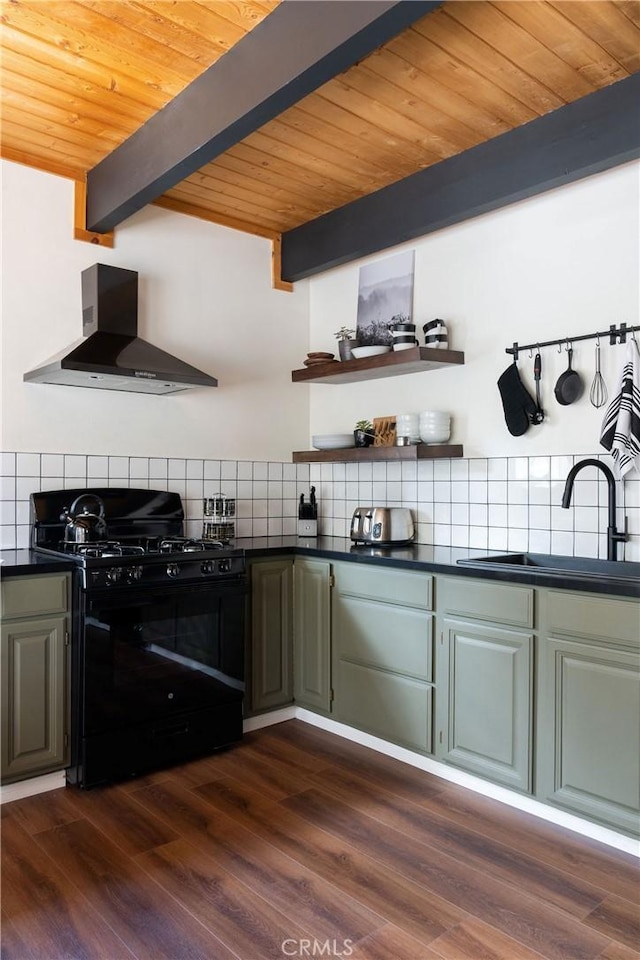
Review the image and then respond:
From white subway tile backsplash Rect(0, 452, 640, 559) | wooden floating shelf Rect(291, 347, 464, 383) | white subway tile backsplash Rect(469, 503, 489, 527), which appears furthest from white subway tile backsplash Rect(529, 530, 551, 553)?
wooden floating shelf Rect(291, 347, 464, 383)

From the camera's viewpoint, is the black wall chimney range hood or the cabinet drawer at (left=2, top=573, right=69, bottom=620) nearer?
the cabinet drawer at (left=2, top=573, right=69, bottom=620)

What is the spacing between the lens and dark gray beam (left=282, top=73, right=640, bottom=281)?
246cm

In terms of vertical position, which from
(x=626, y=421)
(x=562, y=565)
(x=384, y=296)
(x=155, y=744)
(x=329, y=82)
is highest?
(x=329, y=82)

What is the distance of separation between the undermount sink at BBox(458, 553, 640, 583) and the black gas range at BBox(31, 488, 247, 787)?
43.4 inches

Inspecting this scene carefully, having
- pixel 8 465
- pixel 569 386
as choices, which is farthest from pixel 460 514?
pixel 8 465

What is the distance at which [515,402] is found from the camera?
2.96m

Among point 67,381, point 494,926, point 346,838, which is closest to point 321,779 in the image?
point 346,838

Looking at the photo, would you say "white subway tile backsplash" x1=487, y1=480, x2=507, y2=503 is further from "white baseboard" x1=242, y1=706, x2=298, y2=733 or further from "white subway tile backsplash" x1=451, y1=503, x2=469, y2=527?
"white baseboard" x1=242, y1=706, x2=298, y2=733

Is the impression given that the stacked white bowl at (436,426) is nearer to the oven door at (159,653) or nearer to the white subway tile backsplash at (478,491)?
Answer: the white subway tile backsplash at (478,491)

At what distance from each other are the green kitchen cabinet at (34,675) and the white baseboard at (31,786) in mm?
45

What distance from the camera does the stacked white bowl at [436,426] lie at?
10.6ft

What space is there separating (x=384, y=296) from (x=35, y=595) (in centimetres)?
224

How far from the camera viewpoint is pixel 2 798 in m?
2.53

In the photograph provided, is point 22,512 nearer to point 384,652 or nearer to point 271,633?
point 271,633
